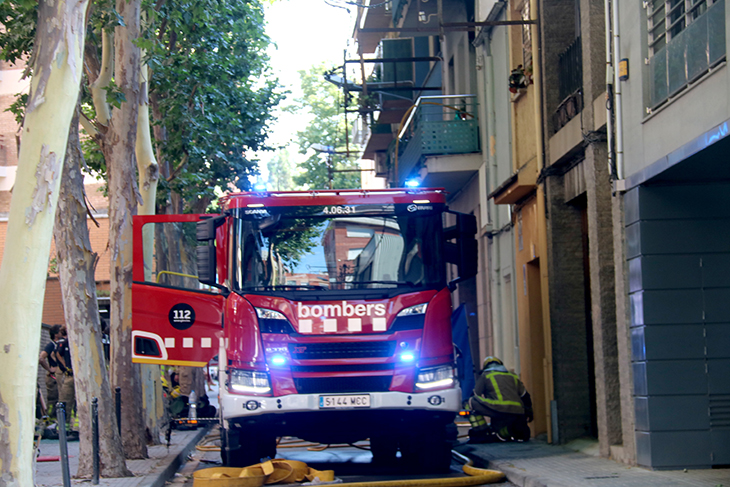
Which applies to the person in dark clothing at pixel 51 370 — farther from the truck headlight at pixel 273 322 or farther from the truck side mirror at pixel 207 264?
the truck headlight at pixel 273 322

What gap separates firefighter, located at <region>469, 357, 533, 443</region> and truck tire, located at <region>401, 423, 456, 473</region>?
→ 2616mm

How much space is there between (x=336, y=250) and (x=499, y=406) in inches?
185

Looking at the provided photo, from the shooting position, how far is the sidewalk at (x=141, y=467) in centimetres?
1025

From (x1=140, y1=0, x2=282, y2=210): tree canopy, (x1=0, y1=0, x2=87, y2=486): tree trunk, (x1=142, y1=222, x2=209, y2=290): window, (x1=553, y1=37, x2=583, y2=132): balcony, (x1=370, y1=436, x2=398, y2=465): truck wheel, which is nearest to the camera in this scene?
(x1=0, y1=0, x2=87, y2=486): tree trunk

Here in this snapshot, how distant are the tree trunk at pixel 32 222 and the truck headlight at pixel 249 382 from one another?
139 inches

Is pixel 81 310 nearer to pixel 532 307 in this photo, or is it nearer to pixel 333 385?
pixel 333 385

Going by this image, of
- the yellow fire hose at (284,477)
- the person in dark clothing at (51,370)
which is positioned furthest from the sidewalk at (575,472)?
the person in dark clothing at (51,370)

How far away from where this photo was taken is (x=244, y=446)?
11.1 metres

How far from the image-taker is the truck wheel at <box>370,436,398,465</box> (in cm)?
1270

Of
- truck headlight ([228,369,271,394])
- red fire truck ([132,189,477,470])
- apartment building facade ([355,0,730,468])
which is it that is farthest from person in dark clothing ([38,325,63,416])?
apartment building facade ([355,0,730,468])

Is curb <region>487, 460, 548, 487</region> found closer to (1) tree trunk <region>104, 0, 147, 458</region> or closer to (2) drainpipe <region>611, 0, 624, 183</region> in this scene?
(2) drainpipe <region>611, 0, 624, 183</region>

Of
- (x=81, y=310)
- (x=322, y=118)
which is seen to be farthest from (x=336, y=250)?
(x=322, y=118)

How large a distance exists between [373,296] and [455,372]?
126cm

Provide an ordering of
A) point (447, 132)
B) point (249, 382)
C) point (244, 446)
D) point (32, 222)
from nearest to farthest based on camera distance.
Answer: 1. point (32, 222)
2. point (249, 382)
3. point (244, 446)
4. point (447, 132)
